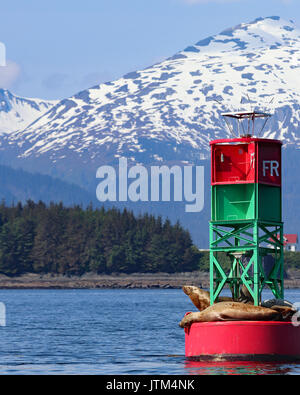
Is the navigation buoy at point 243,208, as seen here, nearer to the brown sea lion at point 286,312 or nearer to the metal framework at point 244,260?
the metal framework at point 244,260

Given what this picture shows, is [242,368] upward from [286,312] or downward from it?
downward

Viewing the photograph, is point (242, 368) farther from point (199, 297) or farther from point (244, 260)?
point (244, 260)

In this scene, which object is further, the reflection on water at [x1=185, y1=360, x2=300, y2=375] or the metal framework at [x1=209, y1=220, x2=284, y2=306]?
the metal framework at [x1=209, y1=220, x2=284, y2=306]

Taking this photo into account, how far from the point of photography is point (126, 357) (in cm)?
5912

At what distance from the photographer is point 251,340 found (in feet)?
159

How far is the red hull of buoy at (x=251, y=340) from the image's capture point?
1900 inches

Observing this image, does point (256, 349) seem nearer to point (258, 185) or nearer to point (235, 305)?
point (235, 305)

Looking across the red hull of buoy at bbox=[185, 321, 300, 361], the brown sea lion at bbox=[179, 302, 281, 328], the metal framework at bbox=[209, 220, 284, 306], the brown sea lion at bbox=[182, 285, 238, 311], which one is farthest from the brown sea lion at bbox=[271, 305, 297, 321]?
the brown sea lion at bbox=[182, 285, 238, 311]

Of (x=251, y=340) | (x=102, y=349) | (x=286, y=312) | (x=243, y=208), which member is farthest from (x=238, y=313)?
(x=102, y=349)

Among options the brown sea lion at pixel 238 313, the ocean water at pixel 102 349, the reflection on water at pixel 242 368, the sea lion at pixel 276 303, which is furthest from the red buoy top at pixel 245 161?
the ocean water at pixel 102 349

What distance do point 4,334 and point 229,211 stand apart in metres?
34.2

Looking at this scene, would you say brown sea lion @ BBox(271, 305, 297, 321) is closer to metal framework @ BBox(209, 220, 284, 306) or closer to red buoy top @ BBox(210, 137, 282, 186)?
metal framework @ BBox(209, 220, 284, 306)

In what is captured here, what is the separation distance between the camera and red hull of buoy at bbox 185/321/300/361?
48250 millimetres
